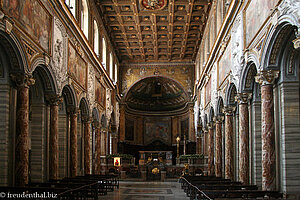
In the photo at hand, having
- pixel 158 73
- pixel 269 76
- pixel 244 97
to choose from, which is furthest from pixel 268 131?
pixel 158 73

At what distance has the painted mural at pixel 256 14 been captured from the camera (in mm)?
14631

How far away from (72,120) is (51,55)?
6270 millimetres

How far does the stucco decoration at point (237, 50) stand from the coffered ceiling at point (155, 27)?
9924 mm

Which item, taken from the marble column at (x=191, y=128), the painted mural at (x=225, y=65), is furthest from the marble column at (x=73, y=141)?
the marble column at (x=191, y=128)

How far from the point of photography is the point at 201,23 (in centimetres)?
3419

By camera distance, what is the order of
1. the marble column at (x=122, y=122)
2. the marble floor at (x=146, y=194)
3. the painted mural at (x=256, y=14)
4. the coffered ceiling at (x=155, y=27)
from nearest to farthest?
the painted mural at (x=256, y=14), the marble floor at (x=146, y=194), the coffered ceiling at (x=155, y=27), the marble column at (x=122, y=122)

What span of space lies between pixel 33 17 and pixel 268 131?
1084 cm

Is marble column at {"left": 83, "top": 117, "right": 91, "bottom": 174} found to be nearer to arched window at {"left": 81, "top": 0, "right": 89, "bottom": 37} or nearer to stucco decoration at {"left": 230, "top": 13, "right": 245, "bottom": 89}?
arched window at {"left": 81, "top": 0, "right": 89, "bottom": 37}

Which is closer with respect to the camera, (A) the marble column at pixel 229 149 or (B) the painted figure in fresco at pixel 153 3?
(A) the marble column at pixel 229 149

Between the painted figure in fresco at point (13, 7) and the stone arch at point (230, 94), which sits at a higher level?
the painted figure in fresco at point (13, 7)

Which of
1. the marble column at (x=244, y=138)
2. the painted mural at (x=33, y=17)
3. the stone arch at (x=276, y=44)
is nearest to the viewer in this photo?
the stone arch at (x=276, y=44)

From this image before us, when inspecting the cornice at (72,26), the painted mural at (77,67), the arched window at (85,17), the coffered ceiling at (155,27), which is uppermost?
the coffered ceiling at (155,27)

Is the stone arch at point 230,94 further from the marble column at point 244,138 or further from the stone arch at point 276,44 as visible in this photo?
the stone arch at point 276,44

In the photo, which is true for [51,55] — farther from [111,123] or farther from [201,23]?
[111,123]
